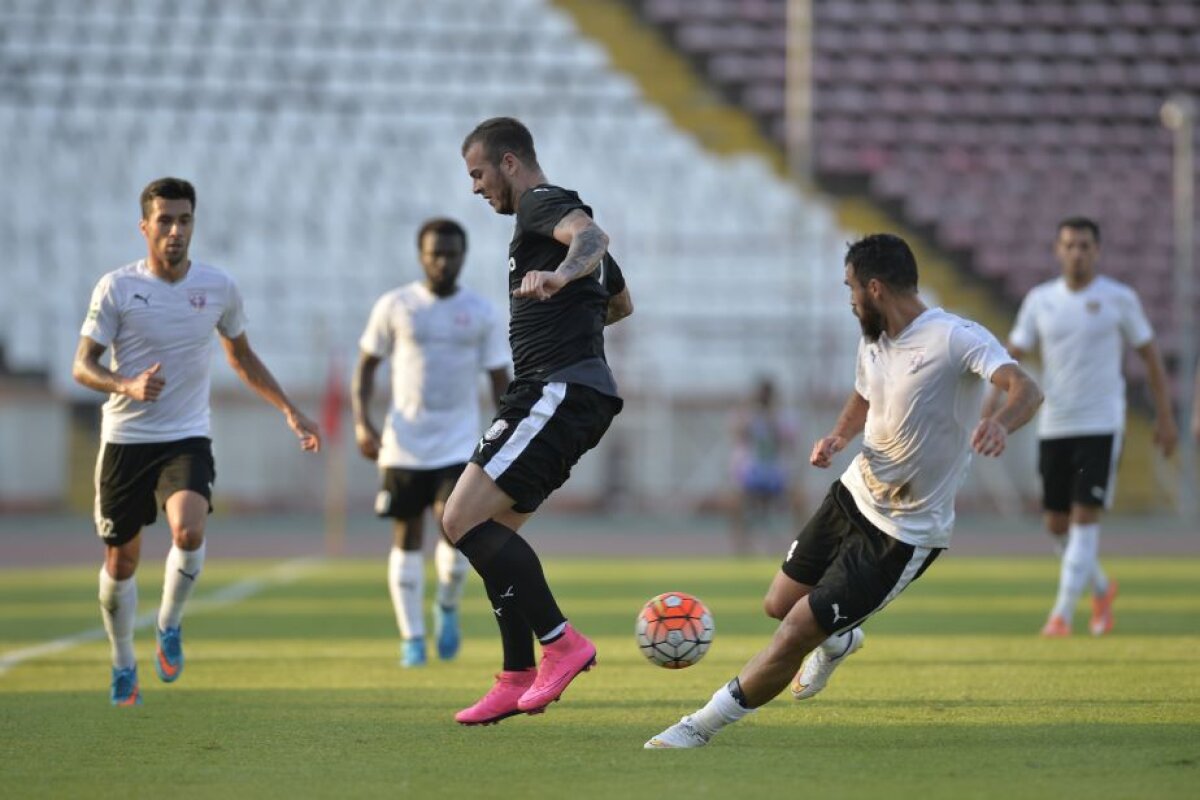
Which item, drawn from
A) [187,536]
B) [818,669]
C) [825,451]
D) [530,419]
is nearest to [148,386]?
[187,536]

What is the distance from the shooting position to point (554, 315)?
7.06m

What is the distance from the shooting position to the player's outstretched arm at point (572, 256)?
21.3 feet

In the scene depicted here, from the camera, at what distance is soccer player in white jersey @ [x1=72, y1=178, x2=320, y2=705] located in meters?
8.44

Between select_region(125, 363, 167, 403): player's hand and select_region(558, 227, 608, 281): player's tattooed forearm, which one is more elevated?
select_region(558, 227, 608, 281): player's tattooed forearm

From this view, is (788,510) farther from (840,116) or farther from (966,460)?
(966,460)

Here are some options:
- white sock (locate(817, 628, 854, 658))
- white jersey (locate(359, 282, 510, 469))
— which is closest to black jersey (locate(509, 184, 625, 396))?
white sock (locate(817, 628, 854, 658))

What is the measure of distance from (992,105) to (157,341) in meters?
28.3

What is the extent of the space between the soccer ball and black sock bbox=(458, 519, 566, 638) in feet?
1.28

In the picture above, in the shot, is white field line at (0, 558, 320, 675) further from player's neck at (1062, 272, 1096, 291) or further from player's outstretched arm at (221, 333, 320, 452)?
player's neck at (1062, 272, 1096, 291)

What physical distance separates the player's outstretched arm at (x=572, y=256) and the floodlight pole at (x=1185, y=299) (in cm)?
2546

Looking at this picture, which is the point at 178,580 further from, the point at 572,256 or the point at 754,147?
the point at 754,147

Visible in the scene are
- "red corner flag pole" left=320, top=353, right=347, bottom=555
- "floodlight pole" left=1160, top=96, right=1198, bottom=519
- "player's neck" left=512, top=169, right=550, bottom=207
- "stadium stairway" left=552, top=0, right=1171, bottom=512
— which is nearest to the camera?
"player's neck" left=512, top=169, right=550, bottom=207

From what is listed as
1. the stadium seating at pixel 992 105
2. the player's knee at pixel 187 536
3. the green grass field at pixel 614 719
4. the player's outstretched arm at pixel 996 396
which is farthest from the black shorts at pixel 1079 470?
the stadium seating at pixel 992 105

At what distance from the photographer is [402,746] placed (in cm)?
681
